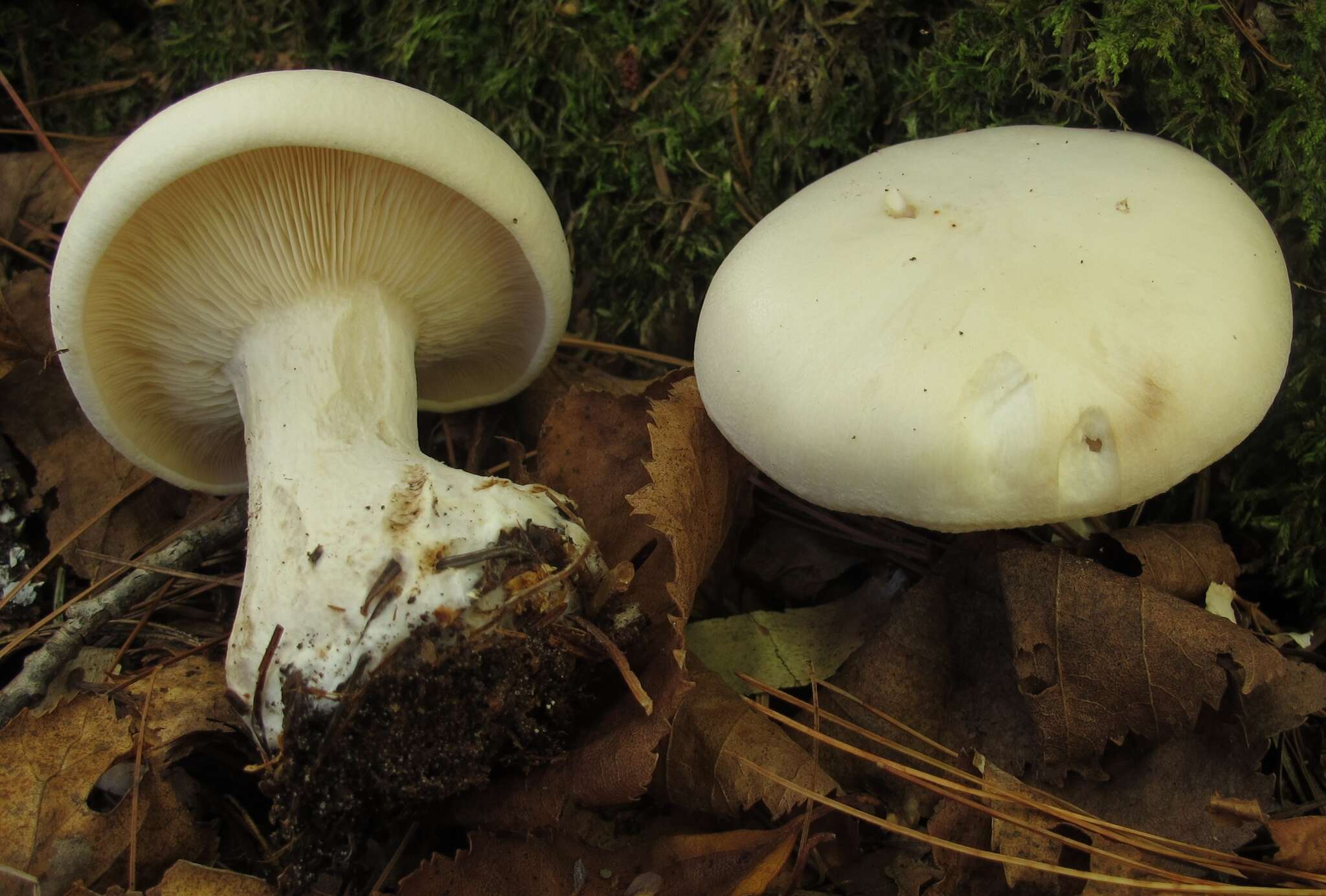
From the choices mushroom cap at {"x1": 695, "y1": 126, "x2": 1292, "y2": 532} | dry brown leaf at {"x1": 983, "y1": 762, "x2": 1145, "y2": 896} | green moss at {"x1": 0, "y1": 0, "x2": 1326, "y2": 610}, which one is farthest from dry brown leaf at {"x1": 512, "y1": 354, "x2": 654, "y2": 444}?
dry brown leaf at {"x1": 983, "y1": 762, "x2": 1145, "y2": 896}

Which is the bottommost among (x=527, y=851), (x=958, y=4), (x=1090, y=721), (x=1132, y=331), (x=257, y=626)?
(x=527, y=851)

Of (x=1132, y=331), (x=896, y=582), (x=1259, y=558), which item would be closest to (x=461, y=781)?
(x=896, y=582)

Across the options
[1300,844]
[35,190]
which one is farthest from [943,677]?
[35,190]

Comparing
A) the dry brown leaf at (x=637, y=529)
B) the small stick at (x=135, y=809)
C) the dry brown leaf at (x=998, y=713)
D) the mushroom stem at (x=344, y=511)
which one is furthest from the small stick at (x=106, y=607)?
the dry brown leaf at (x=998, y=713)

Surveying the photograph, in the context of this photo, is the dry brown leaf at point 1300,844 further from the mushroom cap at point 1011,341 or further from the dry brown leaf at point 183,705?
the dry brown leaf at point 183,705

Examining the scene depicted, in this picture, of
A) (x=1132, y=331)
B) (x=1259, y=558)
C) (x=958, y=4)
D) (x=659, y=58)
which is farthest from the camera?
(x=659, y=58)

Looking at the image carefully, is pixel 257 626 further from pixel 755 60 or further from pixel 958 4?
pixel 958 4

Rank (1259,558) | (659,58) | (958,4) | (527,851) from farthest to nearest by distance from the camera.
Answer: (659,58)
(958,4)
(1259,558)
(527,851)

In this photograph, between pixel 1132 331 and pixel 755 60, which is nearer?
pixel 1132 331
